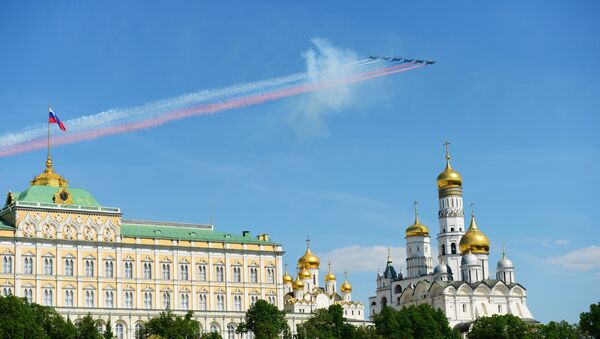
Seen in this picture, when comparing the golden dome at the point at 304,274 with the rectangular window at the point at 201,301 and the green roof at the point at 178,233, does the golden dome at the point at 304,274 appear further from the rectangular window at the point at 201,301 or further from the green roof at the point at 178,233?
the rectangular window at the point at 201,301

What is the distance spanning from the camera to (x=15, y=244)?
137 meters

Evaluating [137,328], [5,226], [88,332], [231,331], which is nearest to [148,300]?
[137,328]

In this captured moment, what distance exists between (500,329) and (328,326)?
22092 millimetres

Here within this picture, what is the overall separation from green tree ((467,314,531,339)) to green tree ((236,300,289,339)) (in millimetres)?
24818

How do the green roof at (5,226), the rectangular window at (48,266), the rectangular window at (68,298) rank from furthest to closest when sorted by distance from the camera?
the rectangular window at (68,298) → the rectangular window at (48,266) → the green roof at (5,226)

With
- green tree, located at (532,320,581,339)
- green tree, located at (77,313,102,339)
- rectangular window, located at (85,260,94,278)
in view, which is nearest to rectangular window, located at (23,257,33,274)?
rectangular window, located at (85,260,94,278)

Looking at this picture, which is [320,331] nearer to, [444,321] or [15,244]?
[444,321]

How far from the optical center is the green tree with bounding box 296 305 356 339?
13512cm

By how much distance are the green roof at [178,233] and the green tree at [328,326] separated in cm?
1951

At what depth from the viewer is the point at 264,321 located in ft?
449

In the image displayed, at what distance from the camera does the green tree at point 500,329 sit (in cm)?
13975

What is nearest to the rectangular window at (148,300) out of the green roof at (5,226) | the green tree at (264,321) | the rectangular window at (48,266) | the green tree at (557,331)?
the green tree at (264,321)

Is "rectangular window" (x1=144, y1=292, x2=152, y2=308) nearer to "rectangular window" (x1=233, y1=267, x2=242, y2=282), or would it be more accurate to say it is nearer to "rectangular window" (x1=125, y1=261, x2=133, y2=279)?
"rectangular window" (x1=125, y1=261, x2=133, y2=279)

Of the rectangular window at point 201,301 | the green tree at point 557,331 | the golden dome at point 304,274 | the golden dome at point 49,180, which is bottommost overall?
the green tree at point 557,331
